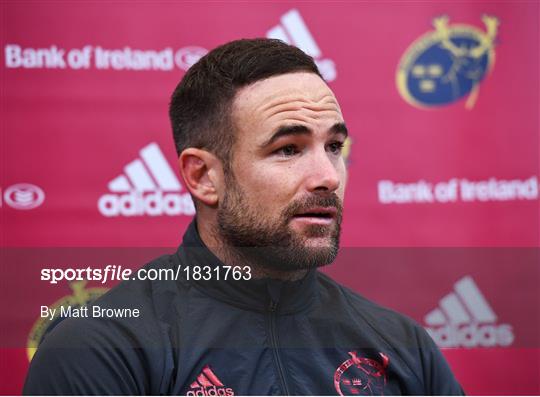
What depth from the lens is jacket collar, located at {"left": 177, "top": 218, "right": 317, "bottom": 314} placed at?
123cm

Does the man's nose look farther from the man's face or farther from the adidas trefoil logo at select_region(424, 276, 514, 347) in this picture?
the adidas trefoil logo at select_region(424, 276, 514, 347)

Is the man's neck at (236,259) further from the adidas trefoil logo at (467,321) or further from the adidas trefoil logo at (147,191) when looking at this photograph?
the adidas trefoil logo at (467,321)

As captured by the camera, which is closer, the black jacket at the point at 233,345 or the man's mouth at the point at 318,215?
the black jacket at the point at 233,345

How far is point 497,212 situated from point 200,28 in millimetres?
960

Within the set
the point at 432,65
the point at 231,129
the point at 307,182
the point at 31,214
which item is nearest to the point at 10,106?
the point at 31,214

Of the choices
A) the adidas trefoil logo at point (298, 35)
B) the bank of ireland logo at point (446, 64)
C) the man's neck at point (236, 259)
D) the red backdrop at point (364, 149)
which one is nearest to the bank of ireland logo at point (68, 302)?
the red backdrop at point (364, 149)

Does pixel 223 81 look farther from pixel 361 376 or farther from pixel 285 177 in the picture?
pixel 361 376

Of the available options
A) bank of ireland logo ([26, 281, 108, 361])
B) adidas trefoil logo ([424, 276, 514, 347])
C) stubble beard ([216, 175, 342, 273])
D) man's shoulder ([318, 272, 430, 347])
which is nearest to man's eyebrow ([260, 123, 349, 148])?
stubble beard ([216, 175, 342, 273])

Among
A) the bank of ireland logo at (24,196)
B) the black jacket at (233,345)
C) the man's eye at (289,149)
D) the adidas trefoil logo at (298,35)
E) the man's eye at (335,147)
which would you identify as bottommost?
the black jacket at (233,345)

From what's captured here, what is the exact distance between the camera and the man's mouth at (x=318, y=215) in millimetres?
1230

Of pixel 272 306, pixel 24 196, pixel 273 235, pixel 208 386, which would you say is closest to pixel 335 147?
pixel 273 235

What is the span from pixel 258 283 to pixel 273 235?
0.09 m

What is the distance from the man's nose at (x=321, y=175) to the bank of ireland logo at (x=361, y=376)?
30 cm

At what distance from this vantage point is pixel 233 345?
1.17 metres
